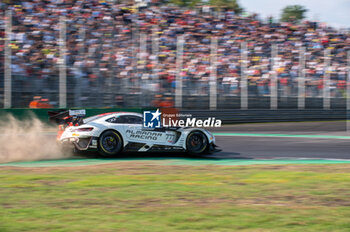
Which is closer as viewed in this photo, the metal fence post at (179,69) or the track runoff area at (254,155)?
the track runoff area at (254,155)

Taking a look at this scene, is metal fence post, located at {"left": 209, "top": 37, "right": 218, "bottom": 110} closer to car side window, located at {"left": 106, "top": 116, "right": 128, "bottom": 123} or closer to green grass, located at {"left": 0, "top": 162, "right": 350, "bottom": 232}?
car side window, located at {"left": 106, "top": 116, "right": 128, "bottom": 123}

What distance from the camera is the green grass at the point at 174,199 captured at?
4535 mm

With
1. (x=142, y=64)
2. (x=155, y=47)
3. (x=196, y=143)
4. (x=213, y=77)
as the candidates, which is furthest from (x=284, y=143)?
(x=155, y=47)

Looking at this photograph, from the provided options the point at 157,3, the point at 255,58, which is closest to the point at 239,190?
the point at 255,58

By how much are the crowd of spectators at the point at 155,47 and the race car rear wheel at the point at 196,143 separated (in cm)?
743

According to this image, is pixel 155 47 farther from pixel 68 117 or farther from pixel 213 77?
pixel 68 117

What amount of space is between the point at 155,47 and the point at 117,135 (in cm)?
1080

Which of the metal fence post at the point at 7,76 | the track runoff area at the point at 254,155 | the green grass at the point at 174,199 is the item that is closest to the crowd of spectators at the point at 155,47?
the metal fence post at the point at 7,76

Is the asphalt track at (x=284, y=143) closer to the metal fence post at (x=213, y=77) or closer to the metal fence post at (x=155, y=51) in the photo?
the metal fence post at (x=213, y=77)

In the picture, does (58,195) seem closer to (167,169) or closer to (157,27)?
(167,169)

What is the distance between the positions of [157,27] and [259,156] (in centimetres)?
1277

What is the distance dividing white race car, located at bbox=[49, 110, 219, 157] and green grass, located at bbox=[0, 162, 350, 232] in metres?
1.26

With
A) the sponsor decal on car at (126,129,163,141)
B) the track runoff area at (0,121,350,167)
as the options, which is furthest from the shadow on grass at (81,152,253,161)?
the sponsor decal on car at (126,129,163,141)

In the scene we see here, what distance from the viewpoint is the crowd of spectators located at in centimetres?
1652
